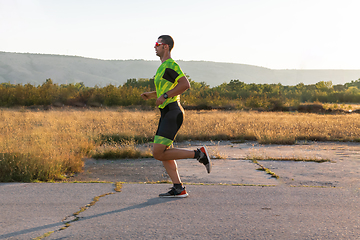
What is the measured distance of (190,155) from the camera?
4977 millimetres

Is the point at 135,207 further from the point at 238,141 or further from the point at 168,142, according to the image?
the point at 238,141

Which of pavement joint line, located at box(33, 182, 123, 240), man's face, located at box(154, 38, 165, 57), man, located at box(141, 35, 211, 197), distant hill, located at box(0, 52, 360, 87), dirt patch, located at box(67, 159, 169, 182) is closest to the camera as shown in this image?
pavement joint line, located at box(33, 182, 123, 240)

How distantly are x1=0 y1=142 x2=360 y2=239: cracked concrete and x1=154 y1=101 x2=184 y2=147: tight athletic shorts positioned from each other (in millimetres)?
869

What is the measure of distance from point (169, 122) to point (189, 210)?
3.97ft

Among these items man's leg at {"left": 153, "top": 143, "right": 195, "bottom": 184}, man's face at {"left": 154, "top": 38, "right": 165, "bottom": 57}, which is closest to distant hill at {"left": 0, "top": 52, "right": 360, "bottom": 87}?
man's face at {"left": 154, "top": 38, "right": 165, "bottom": 57}

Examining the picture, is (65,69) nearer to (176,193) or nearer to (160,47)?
(160,47)

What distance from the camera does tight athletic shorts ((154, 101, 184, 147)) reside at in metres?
4.79

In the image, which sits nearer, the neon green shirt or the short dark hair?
the neon green shirt

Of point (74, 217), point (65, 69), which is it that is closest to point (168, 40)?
point (74, 217)

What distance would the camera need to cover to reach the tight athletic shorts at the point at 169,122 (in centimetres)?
479

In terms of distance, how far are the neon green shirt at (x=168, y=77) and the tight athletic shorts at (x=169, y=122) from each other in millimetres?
86

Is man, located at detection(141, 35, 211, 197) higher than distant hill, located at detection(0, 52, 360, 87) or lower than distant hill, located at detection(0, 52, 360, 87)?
lower

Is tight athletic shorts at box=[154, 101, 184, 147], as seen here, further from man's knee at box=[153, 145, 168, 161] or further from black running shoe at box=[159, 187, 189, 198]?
black running shoe at box=[159, 187, 189, 198]

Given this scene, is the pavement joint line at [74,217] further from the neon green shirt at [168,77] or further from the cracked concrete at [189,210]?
the neon green shirt at [168,77]
